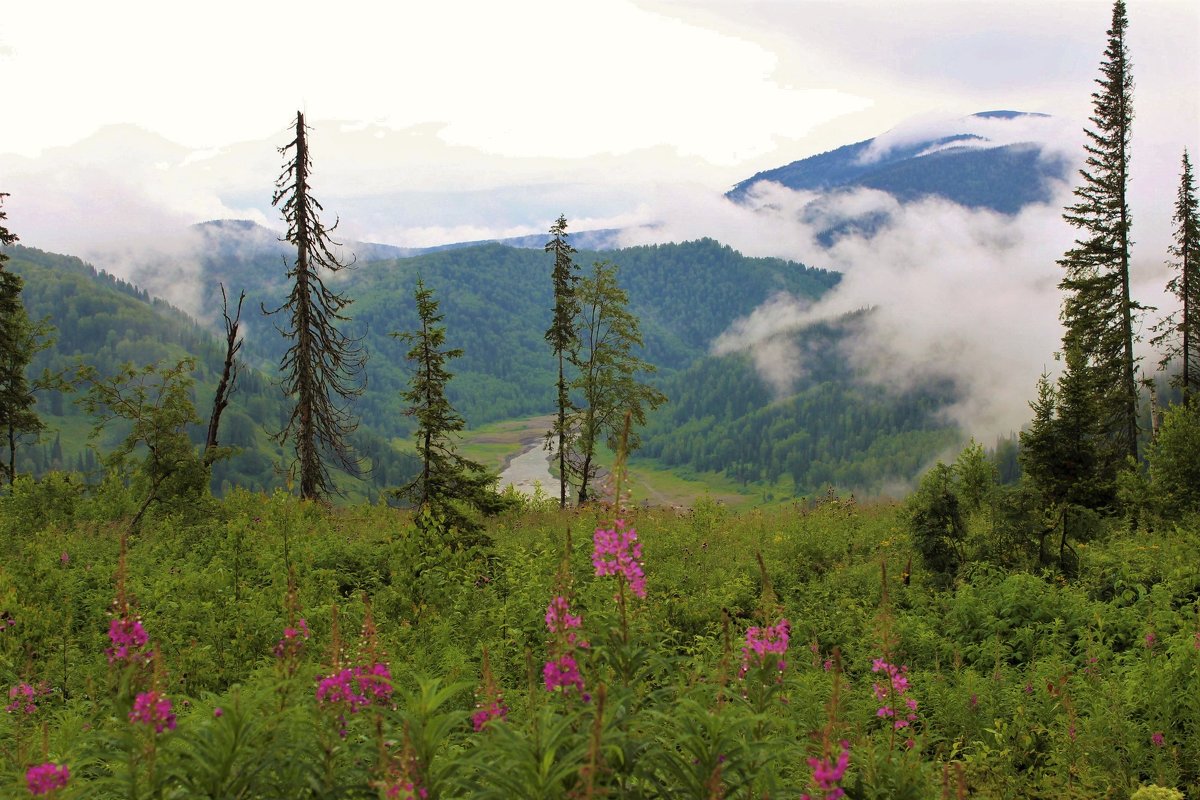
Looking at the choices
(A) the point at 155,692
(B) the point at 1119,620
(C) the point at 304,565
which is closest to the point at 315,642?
(C) the point at 304,565

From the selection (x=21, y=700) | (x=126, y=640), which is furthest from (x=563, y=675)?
(x=21, y=700)

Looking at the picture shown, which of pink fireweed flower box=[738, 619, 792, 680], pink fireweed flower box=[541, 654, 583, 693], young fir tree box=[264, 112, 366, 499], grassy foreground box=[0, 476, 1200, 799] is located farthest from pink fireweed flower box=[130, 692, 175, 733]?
young fir tree box=[264, 112, 366, 499]

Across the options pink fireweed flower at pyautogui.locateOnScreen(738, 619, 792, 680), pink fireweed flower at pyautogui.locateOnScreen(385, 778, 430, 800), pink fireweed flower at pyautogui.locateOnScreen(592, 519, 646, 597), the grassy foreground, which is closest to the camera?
pink fireweed flower at pyautogui.locateOnScreen(385, 778, 430, 800)

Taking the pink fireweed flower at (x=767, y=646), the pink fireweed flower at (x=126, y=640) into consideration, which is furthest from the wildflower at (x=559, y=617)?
the pink fireweed flower at (x=126, y=640)

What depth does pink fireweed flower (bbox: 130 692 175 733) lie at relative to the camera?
3.10m

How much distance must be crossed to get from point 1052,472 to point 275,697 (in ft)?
53.2

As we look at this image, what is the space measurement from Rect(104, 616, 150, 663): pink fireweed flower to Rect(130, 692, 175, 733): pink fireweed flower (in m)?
0.41

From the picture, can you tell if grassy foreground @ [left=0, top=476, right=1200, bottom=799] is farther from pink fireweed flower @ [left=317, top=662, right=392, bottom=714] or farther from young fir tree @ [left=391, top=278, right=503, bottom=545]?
young fir tree @ [left=391, top=278, right=503, bottom=545]

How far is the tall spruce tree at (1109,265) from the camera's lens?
73.4ft

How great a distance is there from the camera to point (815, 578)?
1230cm

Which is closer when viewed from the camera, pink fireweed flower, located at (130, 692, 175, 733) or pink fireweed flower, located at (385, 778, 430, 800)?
pink fireweed flower, located at (385, 778, 430, 800)

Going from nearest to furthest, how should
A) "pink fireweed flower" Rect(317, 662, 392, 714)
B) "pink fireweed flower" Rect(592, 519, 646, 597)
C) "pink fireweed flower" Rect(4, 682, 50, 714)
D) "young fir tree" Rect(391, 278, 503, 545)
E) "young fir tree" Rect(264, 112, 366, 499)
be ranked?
"pink fireweed flower" Rect(317, 662, 392, 714) < "pink fireweed flower" Rect(592, 519, 646, 597) < "pink fireweed flower" Rect(4, 682, 50, 714) < "young fir tree" Rect(391, 278, 503, 545) < "young fir tree" Rect(264, 112, 366, 499)

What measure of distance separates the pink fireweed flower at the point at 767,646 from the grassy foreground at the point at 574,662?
0.06ft

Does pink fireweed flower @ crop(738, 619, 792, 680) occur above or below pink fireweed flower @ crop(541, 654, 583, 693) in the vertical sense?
below
